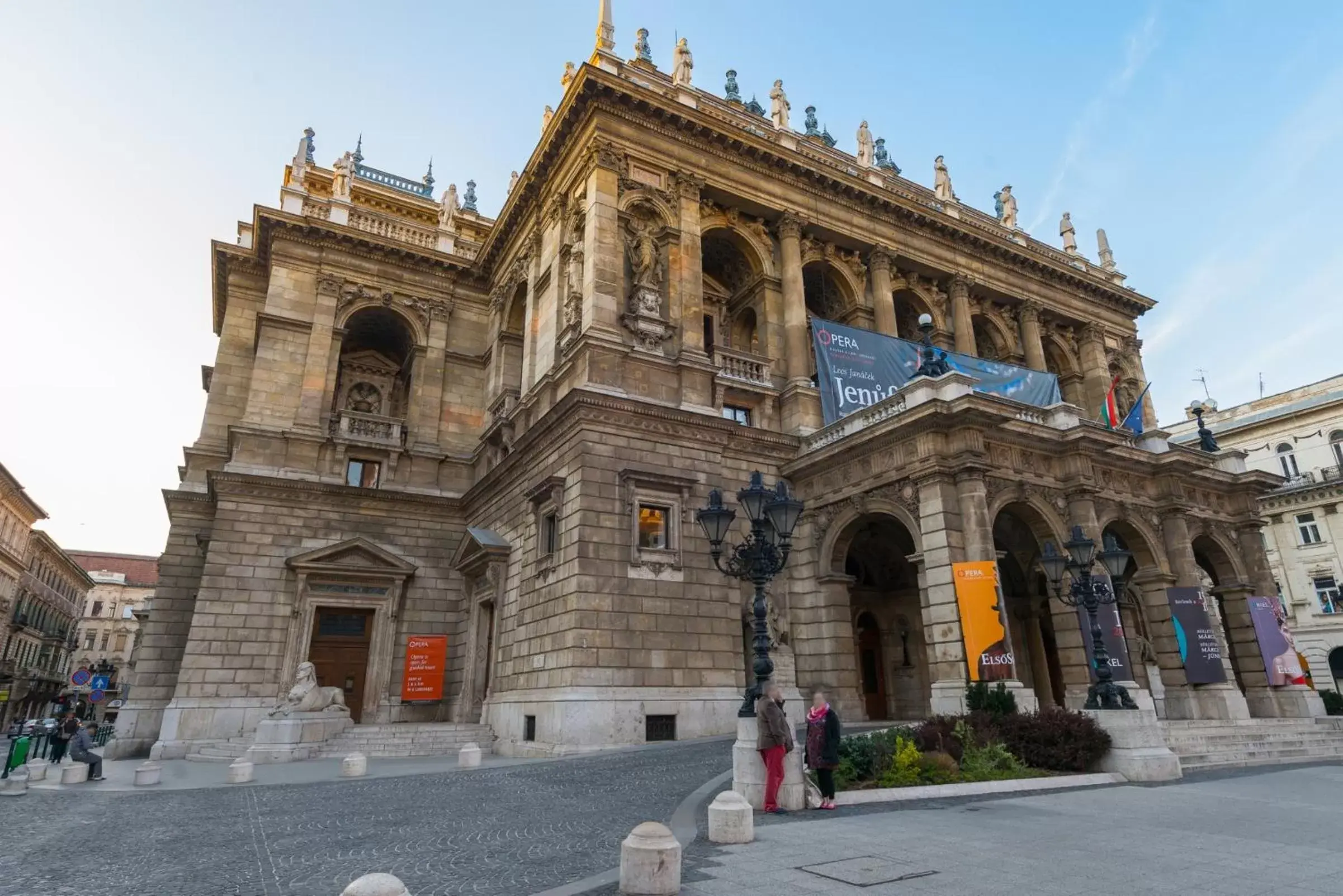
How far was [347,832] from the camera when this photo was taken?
9445 mm

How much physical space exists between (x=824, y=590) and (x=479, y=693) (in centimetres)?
1173

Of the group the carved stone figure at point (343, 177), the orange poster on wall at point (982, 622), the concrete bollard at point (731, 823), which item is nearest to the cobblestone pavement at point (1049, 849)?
the concrete bollard at point (731, 823)

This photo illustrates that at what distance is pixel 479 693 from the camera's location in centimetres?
2420

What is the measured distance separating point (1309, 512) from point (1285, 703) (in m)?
28.7

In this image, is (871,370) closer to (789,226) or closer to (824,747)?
(789,226)

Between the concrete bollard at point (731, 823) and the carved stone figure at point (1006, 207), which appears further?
the carved stone figure at point (1006, 207)

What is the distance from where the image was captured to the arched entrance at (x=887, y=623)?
80.4 feet

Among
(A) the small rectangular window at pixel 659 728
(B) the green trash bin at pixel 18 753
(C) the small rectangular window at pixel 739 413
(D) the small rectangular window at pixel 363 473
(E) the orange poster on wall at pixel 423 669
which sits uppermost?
(C) the small rectangular window at pixel 739 413

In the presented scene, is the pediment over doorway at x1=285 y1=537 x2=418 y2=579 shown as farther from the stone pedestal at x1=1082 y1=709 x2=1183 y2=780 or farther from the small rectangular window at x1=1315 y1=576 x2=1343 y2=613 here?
the small rectangular window at x1=1315 y1=576 x2=1343 y2=613

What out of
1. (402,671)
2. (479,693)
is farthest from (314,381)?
(479,693)

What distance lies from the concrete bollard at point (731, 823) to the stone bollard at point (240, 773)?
11.2 meters

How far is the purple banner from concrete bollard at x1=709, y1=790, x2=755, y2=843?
82.0 ft

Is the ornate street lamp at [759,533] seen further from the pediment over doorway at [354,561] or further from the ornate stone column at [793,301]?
the pediment over doorway at [354,561]

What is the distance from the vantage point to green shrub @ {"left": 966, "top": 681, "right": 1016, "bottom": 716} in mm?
14523
